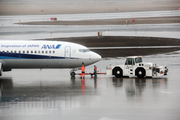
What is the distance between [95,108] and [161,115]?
Result: 408 cm

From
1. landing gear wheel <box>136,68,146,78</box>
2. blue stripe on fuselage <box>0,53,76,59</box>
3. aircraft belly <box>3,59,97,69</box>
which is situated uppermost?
blue stripe on fuselage <box>0,53,76,59</box>

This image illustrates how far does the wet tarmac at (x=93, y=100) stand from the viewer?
1792cm

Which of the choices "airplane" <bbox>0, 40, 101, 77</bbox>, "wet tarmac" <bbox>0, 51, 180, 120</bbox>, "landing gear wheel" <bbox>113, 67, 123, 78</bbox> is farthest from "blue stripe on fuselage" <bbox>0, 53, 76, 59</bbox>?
"landing gear wheel" <bbox>113, 67, 123, 78</bbox>

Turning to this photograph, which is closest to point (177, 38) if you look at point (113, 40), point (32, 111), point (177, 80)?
point (113, 40)

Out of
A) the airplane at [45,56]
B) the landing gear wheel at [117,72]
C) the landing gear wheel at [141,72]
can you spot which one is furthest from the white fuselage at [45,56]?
the landing gear wheel at [141,72]

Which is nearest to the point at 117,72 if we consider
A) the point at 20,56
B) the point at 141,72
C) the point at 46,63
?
the point at 141,72

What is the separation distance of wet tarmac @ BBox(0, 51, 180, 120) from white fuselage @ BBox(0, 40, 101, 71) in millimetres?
5068

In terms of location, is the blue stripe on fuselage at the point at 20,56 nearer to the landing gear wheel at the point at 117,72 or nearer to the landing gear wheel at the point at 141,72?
the landing gear wheel at the point at 117,72

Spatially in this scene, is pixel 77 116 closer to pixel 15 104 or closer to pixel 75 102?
pixel 75 102

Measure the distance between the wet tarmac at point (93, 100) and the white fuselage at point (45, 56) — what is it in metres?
5.07

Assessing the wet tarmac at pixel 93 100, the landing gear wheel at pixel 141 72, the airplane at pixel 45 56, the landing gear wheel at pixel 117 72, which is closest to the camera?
the wet tarmac at pixel 93 100

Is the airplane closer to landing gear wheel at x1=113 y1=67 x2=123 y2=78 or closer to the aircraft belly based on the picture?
the aircraft belly

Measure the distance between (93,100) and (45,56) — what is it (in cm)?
1579

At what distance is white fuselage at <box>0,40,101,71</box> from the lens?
36.8 meters
